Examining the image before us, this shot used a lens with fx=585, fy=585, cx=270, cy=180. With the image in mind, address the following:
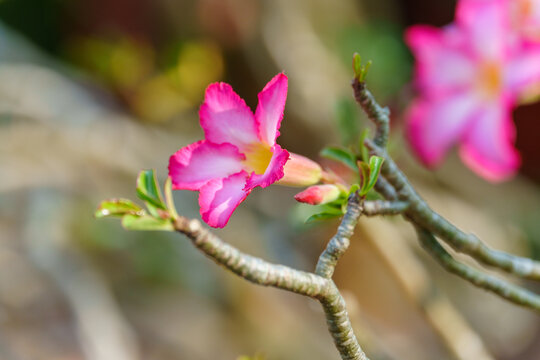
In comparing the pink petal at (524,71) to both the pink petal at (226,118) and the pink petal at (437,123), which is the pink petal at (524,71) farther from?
the pink petal at (226,118)

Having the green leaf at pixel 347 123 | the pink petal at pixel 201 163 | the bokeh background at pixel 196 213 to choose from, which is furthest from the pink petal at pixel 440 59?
the pink petal at pixel 201 163

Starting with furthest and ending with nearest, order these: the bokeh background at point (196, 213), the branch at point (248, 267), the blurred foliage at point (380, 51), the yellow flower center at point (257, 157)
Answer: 1. the blurred foliage at point (380, 51)
2. the bokeh background at point (196, 213)
3. the yellow flower center at point (257, 157)
4. the branch at point (248, 267)

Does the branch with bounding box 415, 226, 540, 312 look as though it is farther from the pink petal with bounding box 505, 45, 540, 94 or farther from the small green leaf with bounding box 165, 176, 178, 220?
the pink petal with bounding box 505, 45, 540, 94

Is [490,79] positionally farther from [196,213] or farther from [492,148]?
[196,213]

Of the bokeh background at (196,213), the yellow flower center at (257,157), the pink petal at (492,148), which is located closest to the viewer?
the yellow flower center at (257,157)

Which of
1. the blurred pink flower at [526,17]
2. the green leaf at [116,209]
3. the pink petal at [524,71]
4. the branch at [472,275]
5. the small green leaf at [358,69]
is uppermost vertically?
the blurred pink flower at [526,17]

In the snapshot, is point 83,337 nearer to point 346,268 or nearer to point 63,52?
point 346,268

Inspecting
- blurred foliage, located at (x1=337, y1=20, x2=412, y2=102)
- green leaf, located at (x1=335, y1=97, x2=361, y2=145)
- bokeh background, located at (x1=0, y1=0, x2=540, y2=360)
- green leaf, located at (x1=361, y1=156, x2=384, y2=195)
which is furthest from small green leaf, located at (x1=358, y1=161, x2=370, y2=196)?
blurred foliage, located at (x1=337, y1=20, x2=412, y2=102)
